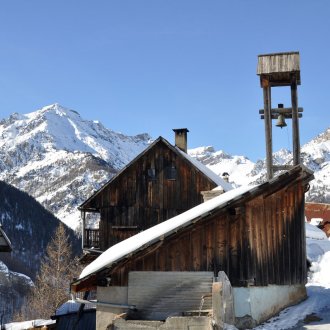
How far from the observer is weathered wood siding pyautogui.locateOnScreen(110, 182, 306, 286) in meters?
14.8

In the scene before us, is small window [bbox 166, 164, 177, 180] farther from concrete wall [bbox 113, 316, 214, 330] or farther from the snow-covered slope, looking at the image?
the snow-covered slope

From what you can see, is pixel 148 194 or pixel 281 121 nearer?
pixel 281 121

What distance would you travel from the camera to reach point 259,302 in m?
15.0

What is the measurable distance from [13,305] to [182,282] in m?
106

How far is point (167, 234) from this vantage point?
1438 centimetres

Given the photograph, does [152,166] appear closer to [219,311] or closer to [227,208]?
[227,208]

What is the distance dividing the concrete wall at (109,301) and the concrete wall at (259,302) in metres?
2.68

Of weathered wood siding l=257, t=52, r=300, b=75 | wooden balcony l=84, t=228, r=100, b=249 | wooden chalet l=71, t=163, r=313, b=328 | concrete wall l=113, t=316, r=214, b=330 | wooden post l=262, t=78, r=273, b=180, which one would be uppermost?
weathered wood siding l=257, t=52, r=300, b=75

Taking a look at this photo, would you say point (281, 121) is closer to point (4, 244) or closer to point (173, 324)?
point (173, 324)

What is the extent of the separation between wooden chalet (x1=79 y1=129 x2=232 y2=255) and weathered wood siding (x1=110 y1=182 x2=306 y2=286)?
457 inches

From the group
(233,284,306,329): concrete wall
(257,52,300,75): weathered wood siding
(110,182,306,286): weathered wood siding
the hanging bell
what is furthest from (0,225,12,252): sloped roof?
(257,52,300,75): weathered wood siding

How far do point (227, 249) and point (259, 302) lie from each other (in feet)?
4.99

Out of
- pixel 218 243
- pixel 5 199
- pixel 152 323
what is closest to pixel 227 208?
pixel 218 243

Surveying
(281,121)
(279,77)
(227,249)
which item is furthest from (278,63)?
(227,249)
